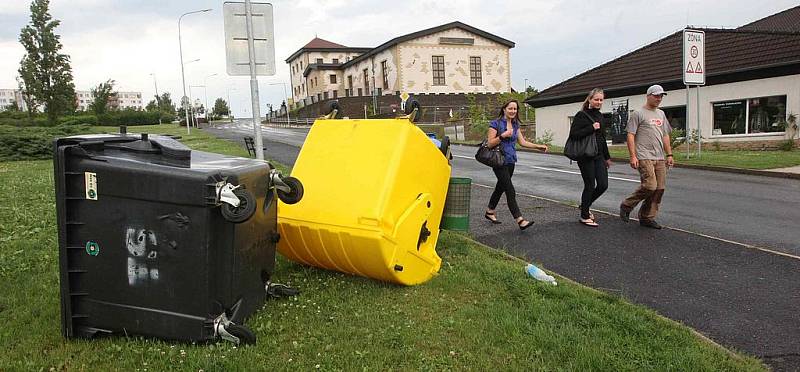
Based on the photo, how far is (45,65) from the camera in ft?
140

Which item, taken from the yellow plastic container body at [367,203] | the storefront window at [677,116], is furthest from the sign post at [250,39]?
the storefront window at [677,116]

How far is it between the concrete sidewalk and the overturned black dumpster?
310 cm

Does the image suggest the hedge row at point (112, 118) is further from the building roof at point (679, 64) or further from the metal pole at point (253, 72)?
the metal pole at point (253, 72)

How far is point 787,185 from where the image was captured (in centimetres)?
1086

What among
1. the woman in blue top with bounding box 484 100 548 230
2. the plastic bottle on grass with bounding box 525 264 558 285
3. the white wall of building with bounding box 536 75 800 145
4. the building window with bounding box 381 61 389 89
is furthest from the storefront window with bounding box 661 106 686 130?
the building window with bounding box 381 61 389 89

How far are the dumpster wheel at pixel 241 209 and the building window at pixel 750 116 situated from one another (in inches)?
815

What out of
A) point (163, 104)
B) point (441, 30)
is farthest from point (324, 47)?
point (163, 104)

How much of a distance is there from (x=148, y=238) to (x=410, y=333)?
164 centimetres

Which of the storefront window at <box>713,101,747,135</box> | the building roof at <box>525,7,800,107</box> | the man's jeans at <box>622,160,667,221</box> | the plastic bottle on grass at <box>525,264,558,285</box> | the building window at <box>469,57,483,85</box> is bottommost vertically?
the plastic bottle on grass at <box>525,264,558,285</box>

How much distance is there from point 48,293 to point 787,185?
12.1 m

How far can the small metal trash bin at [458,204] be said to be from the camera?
5320 mm

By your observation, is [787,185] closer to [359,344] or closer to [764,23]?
[359,344]

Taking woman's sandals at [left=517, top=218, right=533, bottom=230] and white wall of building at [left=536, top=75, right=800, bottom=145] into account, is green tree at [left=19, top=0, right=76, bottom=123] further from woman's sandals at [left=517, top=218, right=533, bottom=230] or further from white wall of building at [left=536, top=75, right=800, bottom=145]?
woman's sandals at [left=517, top=218, right=533, bottom=230]

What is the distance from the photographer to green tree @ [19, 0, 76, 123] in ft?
138
